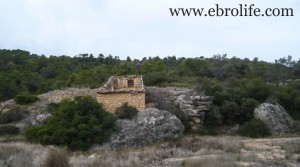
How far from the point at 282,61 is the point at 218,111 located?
32.4 metres

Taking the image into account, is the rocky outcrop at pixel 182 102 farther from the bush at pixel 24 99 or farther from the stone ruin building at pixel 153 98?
the bush at pixel 24 99

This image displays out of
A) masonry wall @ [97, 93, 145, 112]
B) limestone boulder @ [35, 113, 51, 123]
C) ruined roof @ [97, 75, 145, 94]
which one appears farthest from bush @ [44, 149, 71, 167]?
ruined roof @ [97, 75, 145, 94]

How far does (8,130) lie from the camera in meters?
19.8

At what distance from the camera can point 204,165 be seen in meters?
10.5

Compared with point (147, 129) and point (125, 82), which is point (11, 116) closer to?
point (125, 82)

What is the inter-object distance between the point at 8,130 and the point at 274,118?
13457mm

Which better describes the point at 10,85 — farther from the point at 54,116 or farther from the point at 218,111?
the point at 218,111

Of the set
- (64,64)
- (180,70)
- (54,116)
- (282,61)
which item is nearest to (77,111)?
(54,116)

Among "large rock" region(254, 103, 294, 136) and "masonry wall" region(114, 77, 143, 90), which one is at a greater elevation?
"masonry wall" region(114, 77, 143, 90)

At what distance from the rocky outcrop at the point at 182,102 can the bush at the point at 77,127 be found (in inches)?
145

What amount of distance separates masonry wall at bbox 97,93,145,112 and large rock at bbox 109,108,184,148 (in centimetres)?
86

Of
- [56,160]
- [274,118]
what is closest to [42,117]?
[56,160]

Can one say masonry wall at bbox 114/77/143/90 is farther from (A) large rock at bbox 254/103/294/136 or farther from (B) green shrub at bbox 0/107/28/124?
(A) large rock at bbox 254/103/294/136

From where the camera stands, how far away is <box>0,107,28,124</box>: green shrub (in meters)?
21.1
